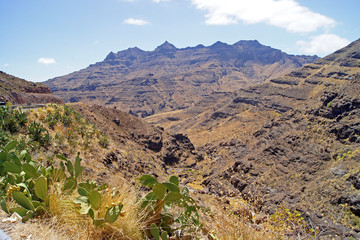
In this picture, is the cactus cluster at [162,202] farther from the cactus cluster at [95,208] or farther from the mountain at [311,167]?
the mountain at [311,167]

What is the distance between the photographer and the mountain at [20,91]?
26.8 metres

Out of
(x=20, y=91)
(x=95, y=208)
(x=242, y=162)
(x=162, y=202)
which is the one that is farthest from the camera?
(x=20, y=91)

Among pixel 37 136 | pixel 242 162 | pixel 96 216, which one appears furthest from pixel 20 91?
pixel 96 216

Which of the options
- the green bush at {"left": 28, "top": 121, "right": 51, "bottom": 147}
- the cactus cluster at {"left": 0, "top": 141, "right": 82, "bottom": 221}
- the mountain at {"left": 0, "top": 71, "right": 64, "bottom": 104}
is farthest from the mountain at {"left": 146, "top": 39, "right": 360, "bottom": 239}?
the mountain at {"left": 0, "top": 71, "right": 64, "bottom": 104}

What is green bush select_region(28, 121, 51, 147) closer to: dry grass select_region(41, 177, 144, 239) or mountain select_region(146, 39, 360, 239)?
mountain select_region(146, 39, 360, 239)

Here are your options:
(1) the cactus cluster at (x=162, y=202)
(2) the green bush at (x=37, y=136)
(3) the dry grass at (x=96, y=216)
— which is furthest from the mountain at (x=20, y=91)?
(1) the cactus cluster at (x=162, y=202)

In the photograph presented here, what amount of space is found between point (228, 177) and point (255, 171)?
3.08m

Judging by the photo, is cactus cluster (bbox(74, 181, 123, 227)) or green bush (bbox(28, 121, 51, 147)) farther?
green bush (bbox(28, 121, 51, 147))

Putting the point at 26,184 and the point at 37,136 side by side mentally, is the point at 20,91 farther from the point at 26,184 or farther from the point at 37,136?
the point at 26,184

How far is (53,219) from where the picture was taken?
2.81 metres

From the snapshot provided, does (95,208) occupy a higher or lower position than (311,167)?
higher

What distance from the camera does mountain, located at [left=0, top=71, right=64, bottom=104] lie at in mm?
26788

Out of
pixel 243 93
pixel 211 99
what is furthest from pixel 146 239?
pixel 211 99

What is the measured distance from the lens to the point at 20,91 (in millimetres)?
30531
